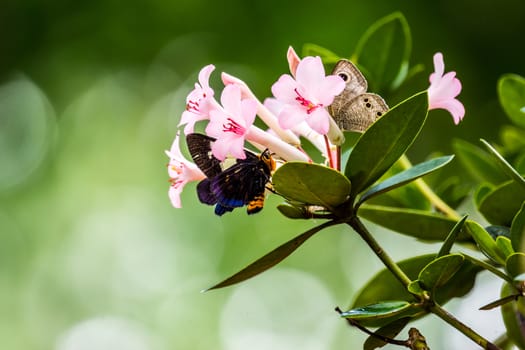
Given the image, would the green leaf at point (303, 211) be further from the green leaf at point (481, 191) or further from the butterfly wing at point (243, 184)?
the green leaf at point (481, 191)

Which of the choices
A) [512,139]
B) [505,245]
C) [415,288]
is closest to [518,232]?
[505,245]

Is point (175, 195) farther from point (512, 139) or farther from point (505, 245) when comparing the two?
point (512, 139)

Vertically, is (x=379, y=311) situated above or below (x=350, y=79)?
below

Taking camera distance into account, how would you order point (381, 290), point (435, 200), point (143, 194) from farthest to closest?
point (143, 194) < point (435, 200) < point (381, 290)

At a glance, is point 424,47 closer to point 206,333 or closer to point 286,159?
point 286,159

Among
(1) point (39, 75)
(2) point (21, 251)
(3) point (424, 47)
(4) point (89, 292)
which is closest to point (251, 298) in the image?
(4) point (89, 292)

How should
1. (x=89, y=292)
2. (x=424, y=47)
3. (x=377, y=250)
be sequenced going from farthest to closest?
(x=89, y=292)
(x=424, y=47)
(x=377, y=250)
